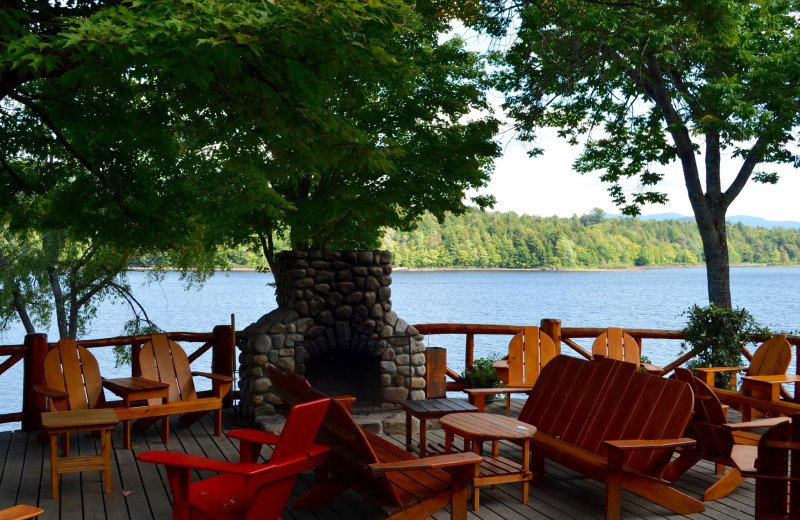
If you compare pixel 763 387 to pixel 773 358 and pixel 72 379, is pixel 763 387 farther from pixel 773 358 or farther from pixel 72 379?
pixel 72 379

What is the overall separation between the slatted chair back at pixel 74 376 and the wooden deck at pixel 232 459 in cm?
44

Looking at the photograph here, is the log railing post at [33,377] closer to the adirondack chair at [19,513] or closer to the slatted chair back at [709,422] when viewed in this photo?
the adirondack chair at [19,513]

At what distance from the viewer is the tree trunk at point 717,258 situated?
11.5 meters

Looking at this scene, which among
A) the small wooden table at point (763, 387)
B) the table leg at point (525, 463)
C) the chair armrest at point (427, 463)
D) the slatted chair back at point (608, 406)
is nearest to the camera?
the chair armrest at point (427, 463)

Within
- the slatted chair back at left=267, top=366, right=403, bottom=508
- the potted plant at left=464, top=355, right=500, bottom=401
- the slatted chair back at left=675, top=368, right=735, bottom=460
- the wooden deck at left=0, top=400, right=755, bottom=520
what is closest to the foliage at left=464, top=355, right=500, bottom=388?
the potted plant at left=464, top=355, right=500, bottom=401

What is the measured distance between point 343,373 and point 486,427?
309 cm

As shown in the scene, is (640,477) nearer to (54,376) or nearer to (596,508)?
(596,508)

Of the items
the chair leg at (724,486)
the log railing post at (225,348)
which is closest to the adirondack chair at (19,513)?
the chair leg at (724,486)

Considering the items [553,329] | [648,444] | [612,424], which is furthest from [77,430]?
[553,329]

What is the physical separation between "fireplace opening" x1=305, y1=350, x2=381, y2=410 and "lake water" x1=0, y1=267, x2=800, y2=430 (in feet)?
58.8

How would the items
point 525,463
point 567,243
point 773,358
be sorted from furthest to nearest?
point 567,243 < point 773,358 < point 525,463

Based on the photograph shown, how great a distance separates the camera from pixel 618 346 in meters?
7.36

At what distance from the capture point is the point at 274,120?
16.8ft

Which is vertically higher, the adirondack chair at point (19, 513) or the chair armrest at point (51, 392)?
the adirondack chair at point (19, 513)
